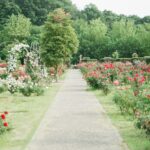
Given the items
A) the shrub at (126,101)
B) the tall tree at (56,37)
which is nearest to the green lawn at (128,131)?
the shrub at (126,101)

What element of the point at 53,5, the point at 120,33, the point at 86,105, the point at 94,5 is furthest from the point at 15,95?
the point at 94,5

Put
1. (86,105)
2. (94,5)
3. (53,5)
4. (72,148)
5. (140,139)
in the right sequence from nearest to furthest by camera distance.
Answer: (72,148), (140,139), (86,105), (53,5), (94,5)

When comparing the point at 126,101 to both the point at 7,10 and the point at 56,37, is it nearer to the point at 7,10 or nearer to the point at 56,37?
the point at 56,37

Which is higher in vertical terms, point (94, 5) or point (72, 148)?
point (94, 5)

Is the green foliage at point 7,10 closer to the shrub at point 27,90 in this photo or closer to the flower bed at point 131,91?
the flower bed at point 131,91

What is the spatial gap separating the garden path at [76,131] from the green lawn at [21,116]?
0.22m

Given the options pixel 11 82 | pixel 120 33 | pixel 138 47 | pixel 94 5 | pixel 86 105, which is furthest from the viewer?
pixel 94 5

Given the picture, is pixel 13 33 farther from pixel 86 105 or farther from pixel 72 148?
pixel 72 148

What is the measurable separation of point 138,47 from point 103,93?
56.0 meters

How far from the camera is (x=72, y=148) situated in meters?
9.50

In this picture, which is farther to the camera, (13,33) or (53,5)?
(53,5)

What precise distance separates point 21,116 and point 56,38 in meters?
20.1

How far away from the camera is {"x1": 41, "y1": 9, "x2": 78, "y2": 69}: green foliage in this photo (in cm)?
3475

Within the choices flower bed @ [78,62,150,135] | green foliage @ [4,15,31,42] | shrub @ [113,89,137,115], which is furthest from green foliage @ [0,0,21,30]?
shrub @ [113,89,137,115]
